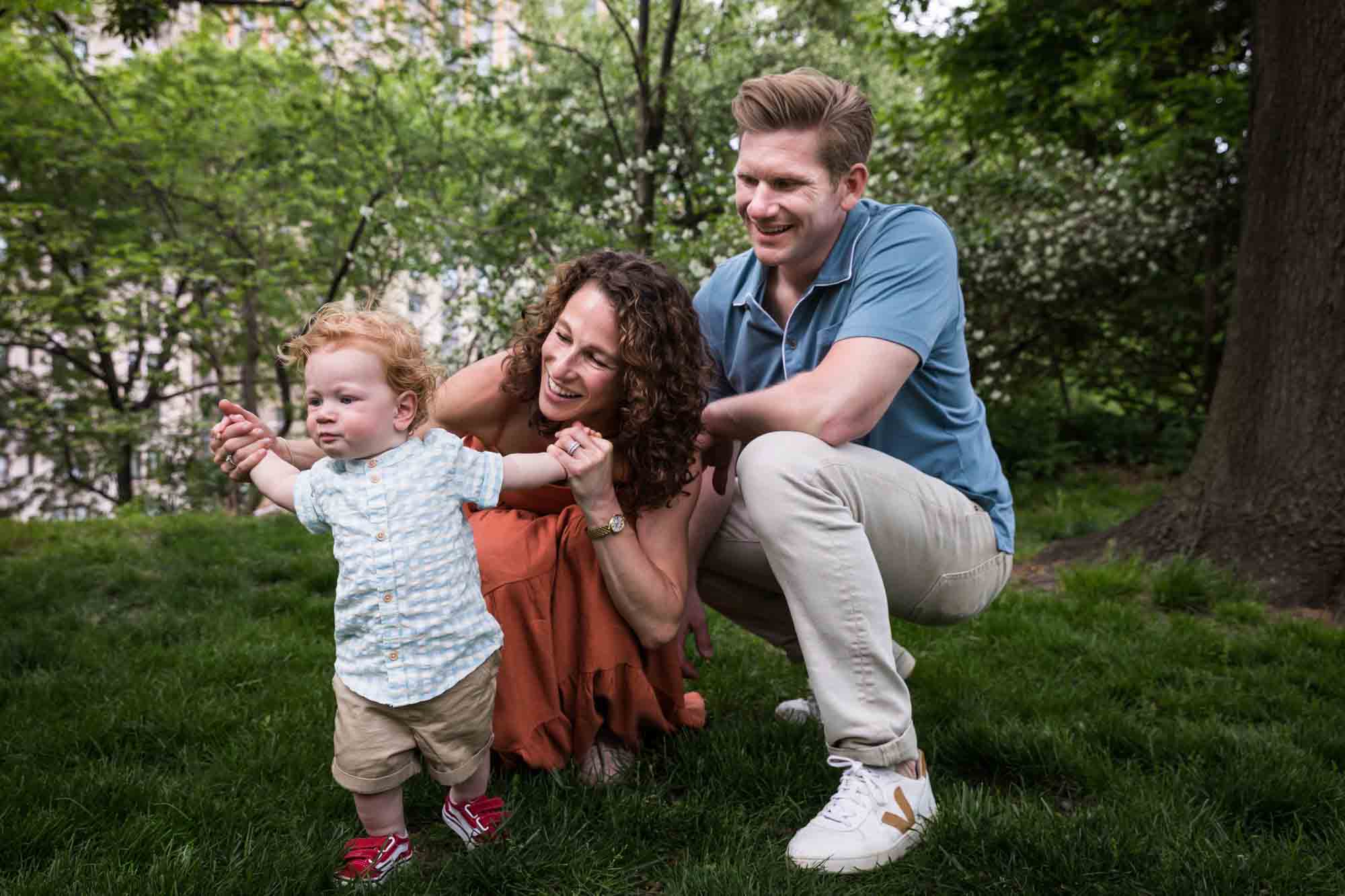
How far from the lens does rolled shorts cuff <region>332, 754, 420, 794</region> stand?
82.2 inches

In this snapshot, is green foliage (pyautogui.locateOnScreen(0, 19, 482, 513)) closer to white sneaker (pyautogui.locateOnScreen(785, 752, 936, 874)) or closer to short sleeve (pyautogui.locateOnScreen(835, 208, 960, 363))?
short sleeve (pyautogui.locateOnScreen(835, 208, 960, 363))

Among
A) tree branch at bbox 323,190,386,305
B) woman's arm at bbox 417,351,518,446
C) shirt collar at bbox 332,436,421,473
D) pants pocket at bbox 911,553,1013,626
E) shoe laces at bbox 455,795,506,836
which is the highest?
tree branch at bbox 323,190,386,305

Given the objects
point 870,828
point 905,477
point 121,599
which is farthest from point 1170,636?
point 121,599

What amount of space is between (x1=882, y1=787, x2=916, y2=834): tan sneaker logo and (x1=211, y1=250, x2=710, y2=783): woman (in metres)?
0.65

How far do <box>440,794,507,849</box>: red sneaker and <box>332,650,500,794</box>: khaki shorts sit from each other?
0.45ft

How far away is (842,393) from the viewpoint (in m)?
2.41

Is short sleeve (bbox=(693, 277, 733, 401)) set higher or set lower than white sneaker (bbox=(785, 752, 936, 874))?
higher

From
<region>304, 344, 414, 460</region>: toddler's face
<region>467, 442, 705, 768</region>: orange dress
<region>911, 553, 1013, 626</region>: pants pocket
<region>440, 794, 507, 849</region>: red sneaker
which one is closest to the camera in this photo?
<region>304, 344, 414, 460</region>: toddler's face

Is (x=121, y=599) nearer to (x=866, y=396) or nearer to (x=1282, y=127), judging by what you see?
(x=866, y=396)

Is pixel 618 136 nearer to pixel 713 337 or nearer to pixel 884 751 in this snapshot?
pixel 713 337

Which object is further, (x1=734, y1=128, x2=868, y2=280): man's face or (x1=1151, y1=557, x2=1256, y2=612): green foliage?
(x1=1151, y1=557, x2=1256, y2=612): green foliage

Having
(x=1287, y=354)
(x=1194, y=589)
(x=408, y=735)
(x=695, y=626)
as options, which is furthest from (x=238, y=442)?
(x=1287, y=354)

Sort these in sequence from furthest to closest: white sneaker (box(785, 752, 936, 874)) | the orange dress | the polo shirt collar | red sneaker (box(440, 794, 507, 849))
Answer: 1. the polo shirt collar
2. the orange dress
3. red sneaker (box(440, 794, 507, 849))
4. white sneaker (box(785, 752, 936, 874))

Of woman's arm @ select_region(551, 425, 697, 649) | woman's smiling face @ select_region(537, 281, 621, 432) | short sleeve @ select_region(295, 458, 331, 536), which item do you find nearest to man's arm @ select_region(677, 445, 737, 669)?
woman's arm @ select_region(551, 425, 697, 649)
